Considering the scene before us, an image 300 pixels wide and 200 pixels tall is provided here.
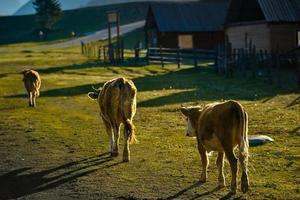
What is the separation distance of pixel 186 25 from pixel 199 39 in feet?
7.15

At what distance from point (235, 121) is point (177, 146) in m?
4.63

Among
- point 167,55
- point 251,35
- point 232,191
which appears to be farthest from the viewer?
point 167,55

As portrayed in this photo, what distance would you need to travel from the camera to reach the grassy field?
959cm

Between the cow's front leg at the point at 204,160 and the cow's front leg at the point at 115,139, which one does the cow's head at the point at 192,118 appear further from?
the cow's front leg at the point at 115,139

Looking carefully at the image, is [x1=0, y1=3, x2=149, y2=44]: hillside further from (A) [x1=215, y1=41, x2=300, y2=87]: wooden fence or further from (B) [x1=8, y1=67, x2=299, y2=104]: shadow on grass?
(B) [x1=8, y1=67, x2=299, y2=104]: shadow on grass

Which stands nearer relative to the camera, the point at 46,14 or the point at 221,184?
the point at 221,184

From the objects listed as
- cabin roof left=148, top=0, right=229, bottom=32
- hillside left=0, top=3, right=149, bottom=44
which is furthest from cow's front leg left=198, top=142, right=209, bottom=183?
hillside left=0, top=3, right=149, bottom=44

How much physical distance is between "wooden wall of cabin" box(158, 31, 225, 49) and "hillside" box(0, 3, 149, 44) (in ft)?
157

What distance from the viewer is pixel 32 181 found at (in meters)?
10.5

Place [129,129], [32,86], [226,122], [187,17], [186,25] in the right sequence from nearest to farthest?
[226,122] < [129,129] < [32,86] < [186,25] < [187,17]

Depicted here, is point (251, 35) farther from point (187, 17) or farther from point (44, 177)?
point (44, 177)

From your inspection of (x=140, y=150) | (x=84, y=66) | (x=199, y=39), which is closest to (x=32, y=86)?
(x=140, y=150)

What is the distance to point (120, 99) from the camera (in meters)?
11.9

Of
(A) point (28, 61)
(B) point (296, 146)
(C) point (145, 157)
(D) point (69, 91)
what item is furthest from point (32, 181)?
(A) point (28, 61)
